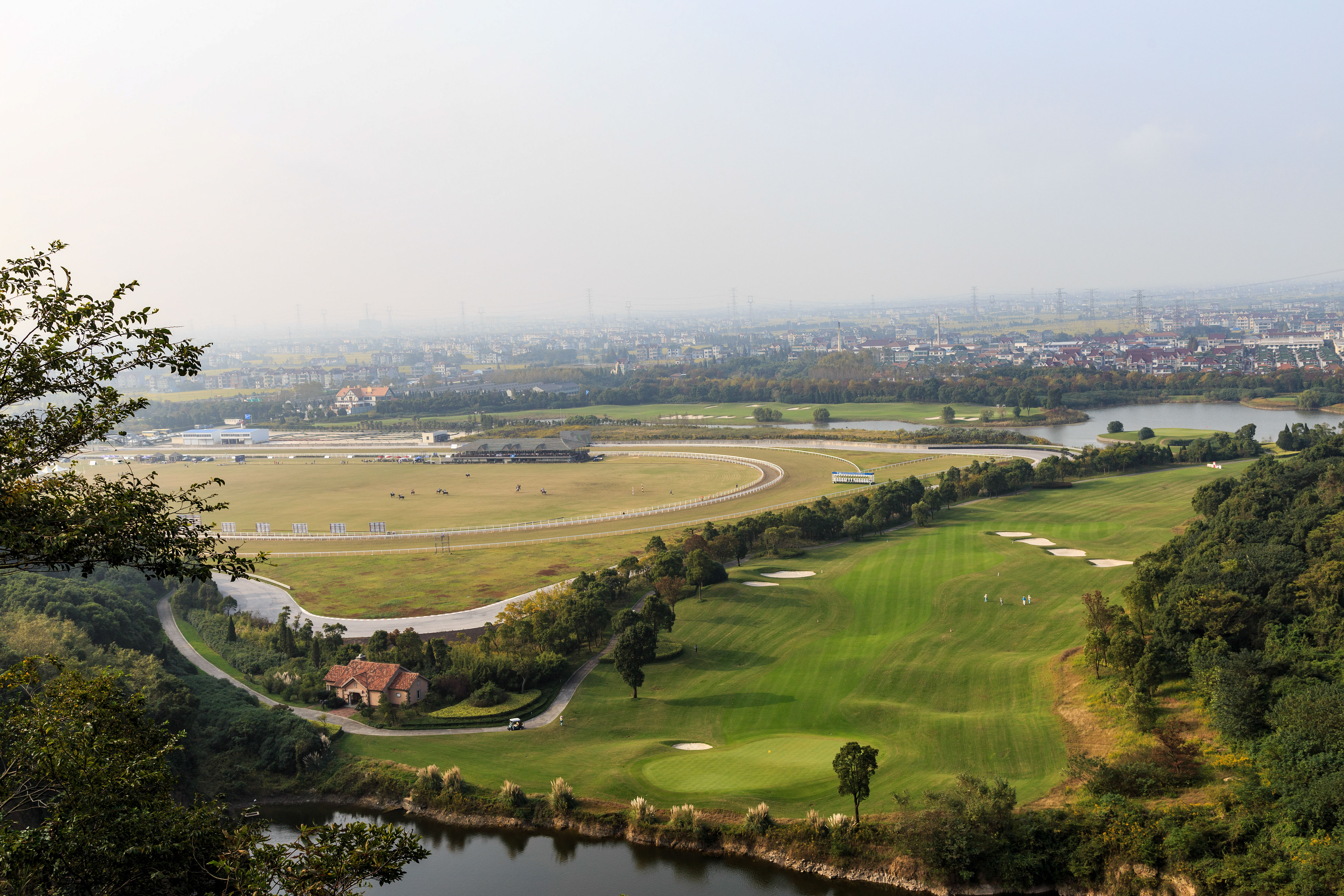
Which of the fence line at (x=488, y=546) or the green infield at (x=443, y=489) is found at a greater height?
the green infield at (x=443, y=489)

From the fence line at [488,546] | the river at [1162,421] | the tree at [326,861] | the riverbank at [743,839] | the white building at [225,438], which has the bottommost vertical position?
the riverbank at [743,839]

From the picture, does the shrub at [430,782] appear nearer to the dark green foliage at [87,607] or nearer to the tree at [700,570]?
the dark green foliage at [87,607]

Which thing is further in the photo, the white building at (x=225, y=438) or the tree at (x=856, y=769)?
the white building at (x=225, y=438)

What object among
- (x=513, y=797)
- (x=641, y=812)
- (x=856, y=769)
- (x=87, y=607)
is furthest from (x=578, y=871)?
(x=87, y=607)

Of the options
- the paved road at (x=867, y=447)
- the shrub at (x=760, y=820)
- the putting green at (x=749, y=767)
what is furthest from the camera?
the paved road at (x=867, y=447)

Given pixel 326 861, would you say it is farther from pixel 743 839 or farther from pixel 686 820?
pixel 686 820

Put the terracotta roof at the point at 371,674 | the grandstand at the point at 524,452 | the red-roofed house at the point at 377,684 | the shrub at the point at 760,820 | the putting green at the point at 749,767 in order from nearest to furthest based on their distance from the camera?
the shrub at the point at 760,820 < the putting green at the point at 749,767 < the red-roofed house at the point at 377,684 < the terracotta roof at the point at 371,674 < the grandstand at the point at 524,452

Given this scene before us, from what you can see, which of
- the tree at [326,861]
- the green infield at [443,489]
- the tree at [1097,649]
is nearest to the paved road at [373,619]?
the green infield at [443,489]

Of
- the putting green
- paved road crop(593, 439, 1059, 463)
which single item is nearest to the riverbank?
the putting green
